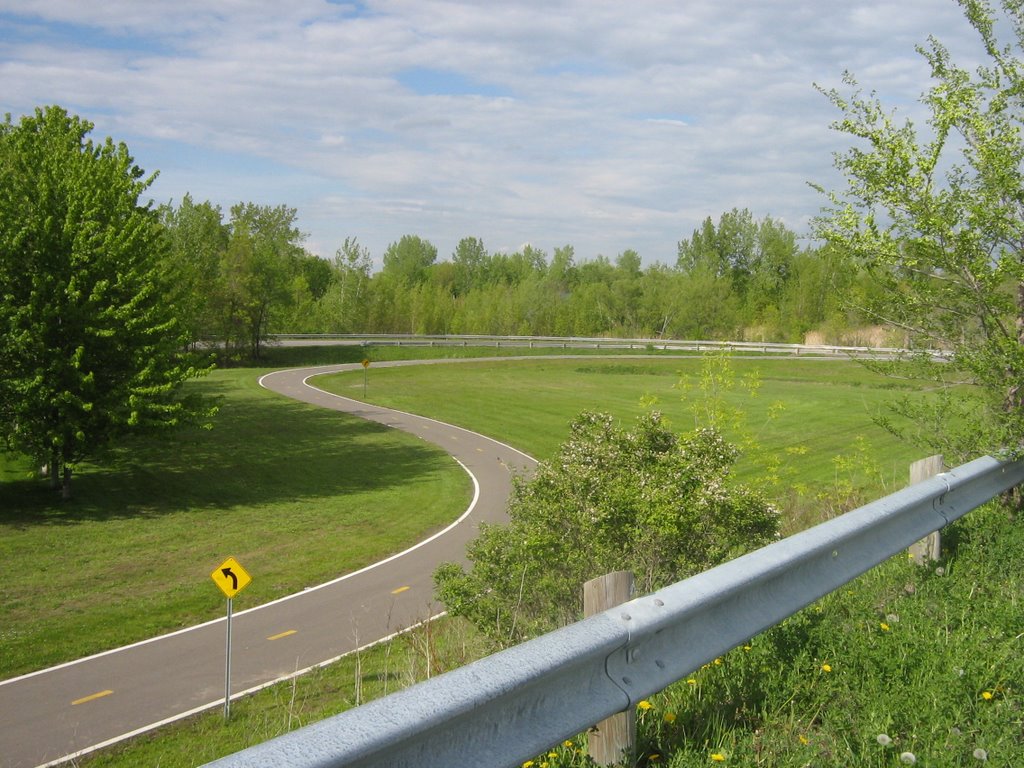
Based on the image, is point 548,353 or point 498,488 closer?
point 498,488

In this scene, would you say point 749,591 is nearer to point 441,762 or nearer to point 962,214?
point 441,762

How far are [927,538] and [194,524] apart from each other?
25.8 metres

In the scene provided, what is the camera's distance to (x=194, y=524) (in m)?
28.3

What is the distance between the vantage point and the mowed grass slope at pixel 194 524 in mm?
20078

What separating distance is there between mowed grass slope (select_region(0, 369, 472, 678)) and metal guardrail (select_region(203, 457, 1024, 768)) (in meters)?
17.2

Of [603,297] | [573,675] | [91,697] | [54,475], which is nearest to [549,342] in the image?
[603,297]

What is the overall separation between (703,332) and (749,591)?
101 meters

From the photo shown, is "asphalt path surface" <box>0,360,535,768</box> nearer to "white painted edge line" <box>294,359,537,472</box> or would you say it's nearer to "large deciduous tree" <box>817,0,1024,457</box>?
"large deciduous tree" <box>817,0,1024,457</box>

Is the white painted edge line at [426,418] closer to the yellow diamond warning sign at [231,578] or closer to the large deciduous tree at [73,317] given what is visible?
the large deciduous tree at [73,317]

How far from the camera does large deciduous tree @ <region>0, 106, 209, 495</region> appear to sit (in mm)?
28422

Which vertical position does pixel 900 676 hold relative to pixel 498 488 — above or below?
above

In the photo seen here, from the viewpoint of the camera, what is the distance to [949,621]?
4719 millimetres

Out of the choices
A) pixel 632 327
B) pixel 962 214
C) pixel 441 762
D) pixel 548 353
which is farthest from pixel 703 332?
pixel 441 762

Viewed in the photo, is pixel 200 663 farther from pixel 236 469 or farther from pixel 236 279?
pixel 236 279
